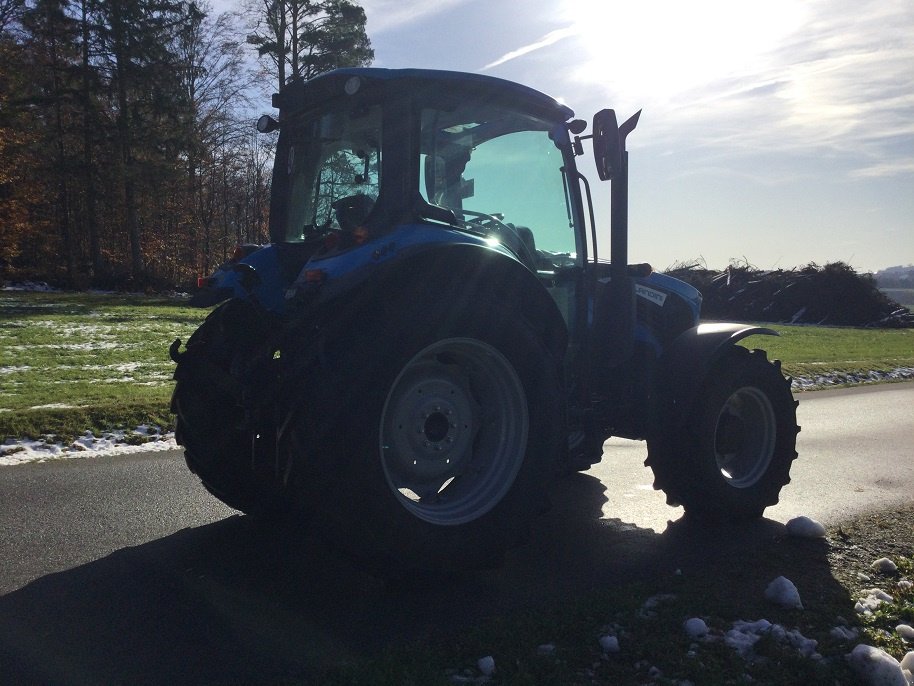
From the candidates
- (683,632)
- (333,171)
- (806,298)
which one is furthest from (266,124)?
(806,298)

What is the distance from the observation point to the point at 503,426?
3.89m

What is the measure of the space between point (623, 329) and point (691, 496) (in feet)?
3.60

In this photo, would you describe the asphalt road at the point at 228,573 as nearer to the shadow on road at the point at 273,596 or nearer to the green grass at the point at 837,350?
the shadow on road at the point at 273,596

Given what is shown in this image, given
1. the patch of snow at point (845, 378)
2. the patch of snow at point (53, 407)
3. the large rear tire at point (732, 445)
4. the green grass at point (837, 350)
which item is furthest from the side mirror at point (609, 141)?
the green grass at point (837, 350)

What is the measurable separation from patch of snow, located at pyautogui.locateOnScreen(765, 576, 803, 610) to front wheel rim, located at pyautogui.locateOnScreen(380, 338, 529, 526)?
131 cm

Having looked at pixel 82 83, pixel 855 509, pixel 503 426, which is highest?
pixel 82 83

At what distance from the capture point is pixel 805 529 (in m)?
4.61

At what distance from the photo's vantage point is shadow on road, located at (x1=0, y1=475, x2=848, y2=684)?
9.60 feet

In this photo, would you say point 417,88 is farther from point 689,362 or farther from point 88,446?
point 88,446

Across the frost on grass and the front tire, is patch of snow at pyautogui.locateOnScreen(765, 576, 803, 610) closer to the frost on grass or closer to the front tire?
the frost on grass

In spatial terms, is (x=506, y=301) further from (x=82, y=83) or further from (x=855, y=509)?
(x=82, y=83)

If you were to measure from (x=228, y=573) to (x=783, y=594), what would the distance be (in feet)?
8.74

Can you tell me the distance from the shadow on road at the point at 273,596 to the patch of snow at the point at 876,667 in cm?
93

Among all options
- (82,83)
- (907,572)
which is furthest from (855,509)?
(82,83)
